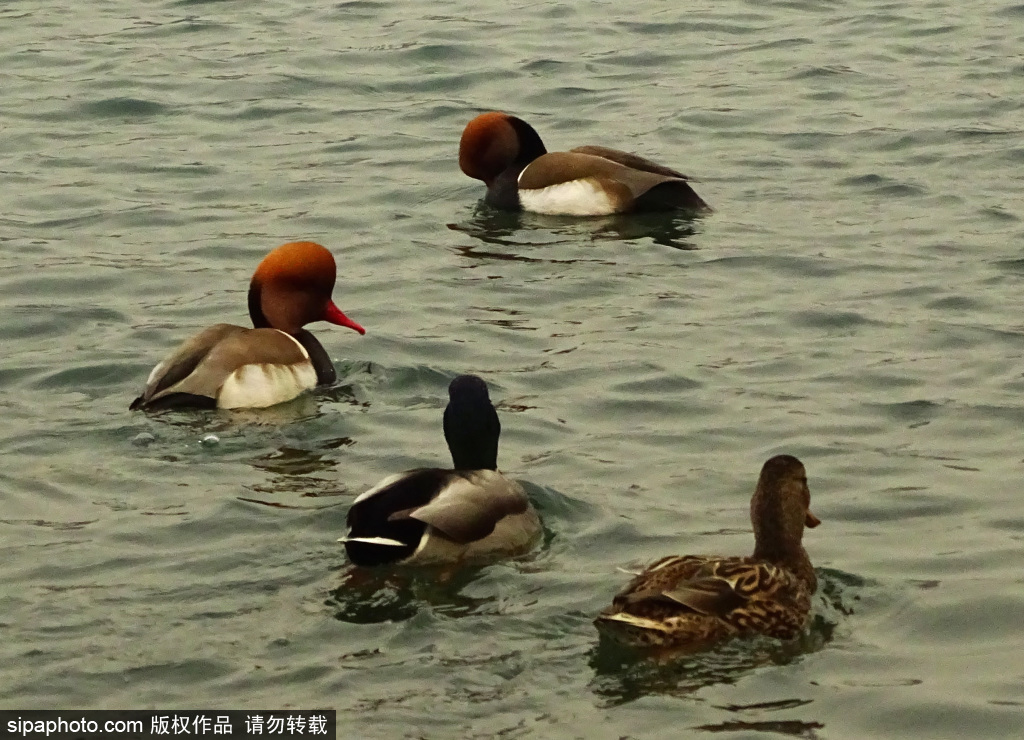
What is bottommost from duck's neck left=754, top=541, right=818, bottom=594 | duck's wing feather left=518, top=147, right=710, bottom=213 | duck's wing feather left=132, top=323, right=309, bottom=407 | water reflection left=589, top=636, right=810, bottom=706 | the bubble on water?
water reflection left=589, top=636, right=810, bottom=706

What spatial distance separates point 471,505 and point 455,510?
0.10 metres

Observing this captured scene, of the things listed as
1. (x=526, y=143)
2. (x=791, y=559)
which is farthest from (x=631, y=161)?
(x=791, y=559)

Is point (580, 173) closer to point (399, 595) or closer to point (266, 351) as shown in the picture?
point (266, 351)

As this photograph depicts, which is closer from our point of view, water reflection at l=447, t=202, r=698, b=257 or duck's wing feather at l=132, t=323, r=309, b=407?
duck's wing feather at l=132, t=323, r=309, b=407

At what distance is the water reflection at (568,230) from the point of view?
13.6m

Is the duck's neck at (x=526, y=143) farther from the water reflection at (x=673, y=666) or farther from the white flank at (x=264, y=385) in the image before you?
the water reflection at (x=673, y=666)

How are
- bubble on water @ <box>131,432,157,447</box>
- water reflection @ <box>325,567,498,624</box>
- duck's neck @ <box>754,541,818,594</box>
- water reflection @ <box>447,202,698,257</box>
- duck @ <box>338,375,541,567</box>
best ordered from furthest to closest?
1. water reflection @ <box>447,202,698,257</box>
2. bubble on water @ <box>131,432,157,447</box>
3. duck @ <box>338,375,541,567</box>
4. duck's neck @ <box>754,541,818,594</box>
5. water reflection @ <box>325,567,498,624</box>

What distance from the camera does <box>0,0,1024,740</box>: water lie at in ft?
23.8

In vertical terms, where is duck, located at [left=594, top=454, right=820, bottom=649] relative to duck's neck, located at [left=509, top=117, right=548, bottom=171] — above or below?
below

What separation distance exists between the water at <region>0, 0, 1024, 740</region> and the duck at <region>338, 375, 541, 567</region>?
5.7 inches

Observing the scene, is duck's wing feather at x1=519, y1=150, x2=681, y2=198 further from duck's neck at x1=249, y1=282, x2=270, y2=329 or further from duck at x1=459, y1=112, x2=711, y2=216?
duck's neck at x1=249, y1=282, x2=270, y2=329

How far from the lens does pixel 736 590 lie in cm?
747

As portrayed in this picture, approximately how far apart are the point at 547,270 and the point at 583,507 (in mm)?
4306

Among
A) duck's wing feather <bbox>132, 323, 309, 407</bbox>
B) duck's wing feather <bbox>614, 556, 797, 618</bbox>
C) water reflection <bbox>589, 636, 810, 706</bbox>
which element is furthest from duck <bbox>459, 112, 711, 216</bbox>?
water reflection <bbox>589, 636, 810, 706</bbox>
